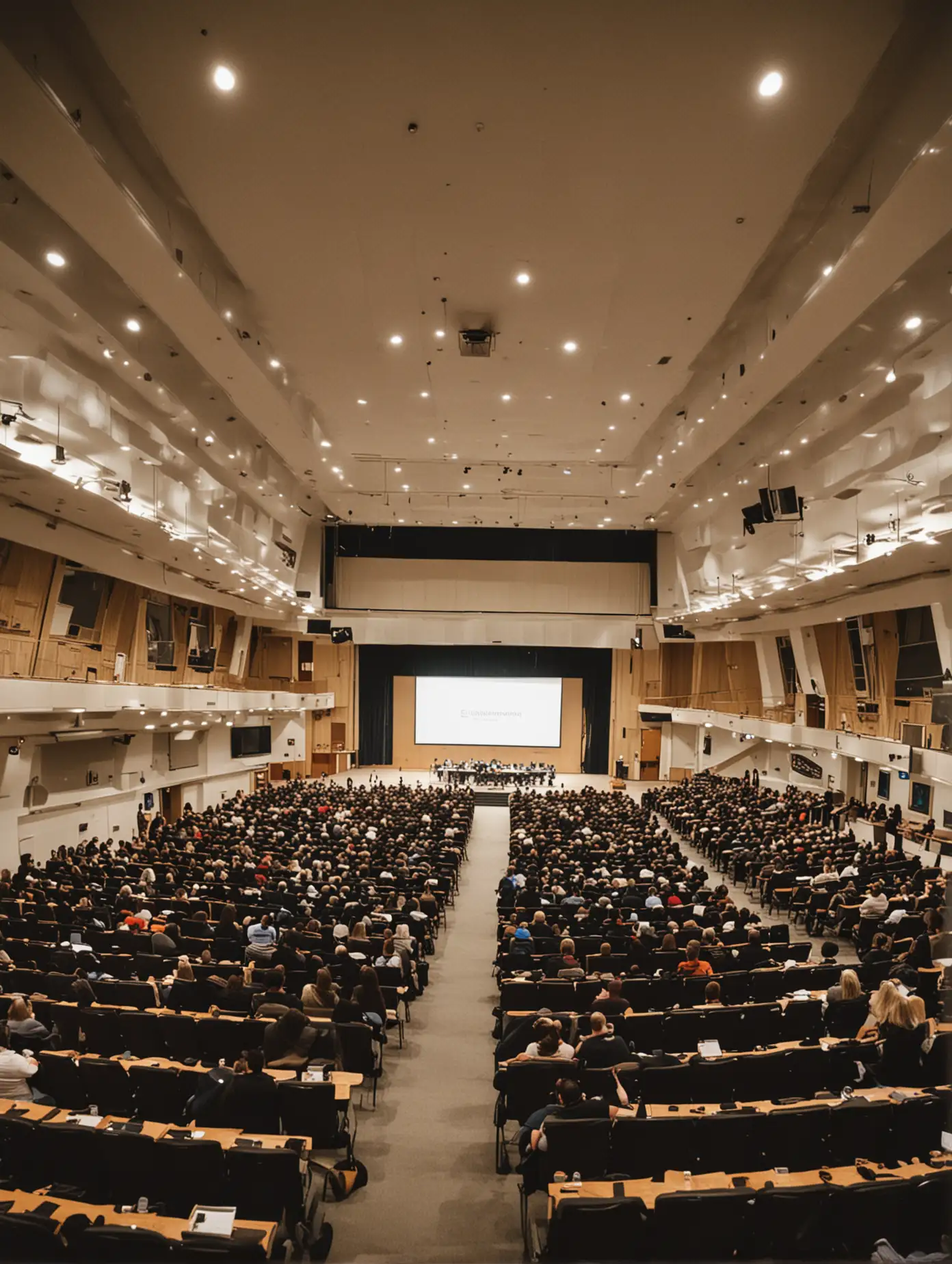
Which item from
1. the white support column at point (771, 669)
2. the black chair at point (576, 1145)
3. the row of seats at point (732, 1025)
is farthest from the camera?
the white support column at point (771, 669)

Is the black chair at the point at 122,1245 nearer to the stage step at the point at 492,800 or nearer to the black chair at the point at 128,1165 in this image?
the black chair at the point at 128,1165

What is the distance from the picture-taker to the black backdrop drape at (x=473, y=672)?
1462 inches

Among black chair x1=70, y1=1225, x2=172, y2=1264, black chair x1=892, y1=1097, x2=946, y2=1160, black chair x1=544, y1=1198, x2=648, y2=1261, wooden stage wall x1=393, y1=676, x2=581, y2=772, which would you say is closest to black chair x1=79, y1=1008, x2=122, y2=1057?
black chair x1=70, y1=1225, x2=172, y2=1264

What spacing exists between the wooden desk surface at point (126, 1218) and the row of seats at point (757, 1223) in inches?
59.9

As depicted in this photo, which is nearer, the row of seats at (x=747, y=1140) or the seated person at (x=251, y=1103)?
the row of seats at (x=747, y=1140)

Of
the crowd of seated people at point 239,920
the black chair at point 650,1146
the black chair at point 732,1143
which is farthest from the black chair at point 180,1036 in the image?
the black chair at point 732,1143

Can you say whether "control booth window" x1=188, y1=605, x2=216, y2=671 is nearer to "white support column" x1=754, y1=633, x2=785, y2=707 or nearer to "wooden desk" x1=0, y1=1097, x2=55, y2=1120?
"white support column" x1=754, y1=633, x2=785, y2=707

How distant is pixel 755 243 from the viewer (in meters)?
10.8

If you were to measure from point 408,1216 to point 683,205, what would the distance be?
1098 centimetres

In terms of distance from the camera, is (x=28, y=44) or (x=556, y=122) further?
(x=556, y=122)

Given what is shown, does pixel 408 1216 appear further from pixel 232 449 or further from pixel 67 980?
pixel 232 449

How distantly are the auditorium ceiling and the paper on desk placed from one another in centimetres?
882

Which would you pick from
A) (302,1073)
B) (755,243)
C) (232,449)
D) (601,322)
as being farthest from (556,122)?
(232,449)

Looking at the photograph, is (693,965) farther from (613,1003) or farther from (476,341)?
(476,341)
